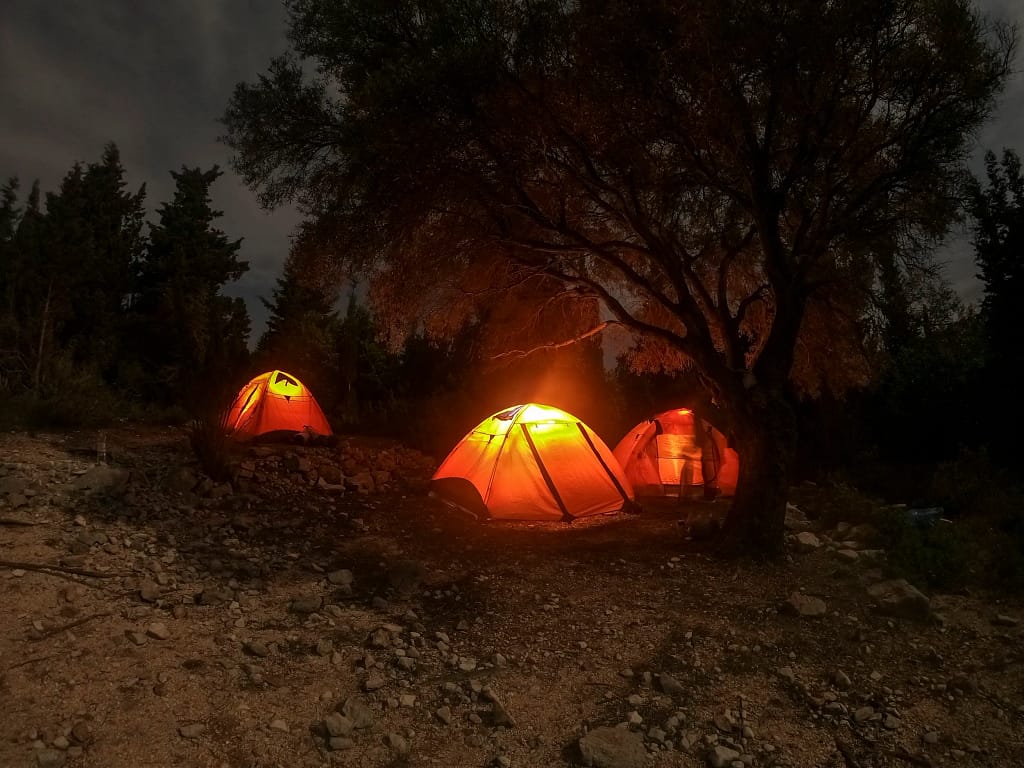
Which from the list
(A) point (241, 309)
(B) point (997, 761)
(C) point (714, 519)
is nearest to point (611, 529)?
(C) point (714, 519)

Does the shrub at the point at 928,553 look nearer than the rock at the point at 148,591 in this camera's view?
No

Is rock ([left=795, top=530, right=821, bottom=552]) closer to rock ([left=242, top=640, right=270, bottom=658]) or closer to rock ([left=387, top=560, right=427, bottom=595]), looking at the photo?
rock ([left=387, top=560, right=427, bottom=595])

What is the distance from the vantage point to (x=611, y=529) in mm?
8281

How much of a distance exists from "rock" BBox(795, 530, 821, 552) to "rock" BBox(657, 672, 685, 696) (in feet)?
12.1

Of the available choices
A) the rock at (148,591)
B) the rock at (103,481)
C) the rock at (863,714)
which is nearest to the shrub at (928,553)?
the rock at (863,714)

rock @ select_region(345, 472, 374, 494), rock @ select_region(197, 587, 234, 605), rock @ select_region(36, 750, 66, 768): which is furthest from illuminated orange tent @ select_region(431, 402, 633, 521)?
rock @ select_region(36, 750, 66, 768)

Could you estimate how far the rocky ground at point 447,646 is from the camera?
3541 millimetres

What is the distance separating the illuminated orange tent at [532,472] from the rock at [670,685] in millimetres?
4061

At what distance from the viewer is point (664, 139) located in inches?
317

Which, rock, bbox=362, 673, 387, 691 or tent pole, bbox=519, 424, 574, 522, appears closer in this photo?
rock, bbox=362, 673, 387, 691

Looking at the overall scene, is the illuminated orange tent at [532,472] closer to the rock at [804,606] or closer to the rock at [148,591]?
the rock at [804,606]

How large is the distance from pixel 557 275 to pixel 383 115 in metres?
3.33

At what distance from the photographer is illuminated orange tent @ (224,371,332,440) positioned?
12719 mm

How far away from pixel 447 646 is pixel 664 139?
6.60 m
